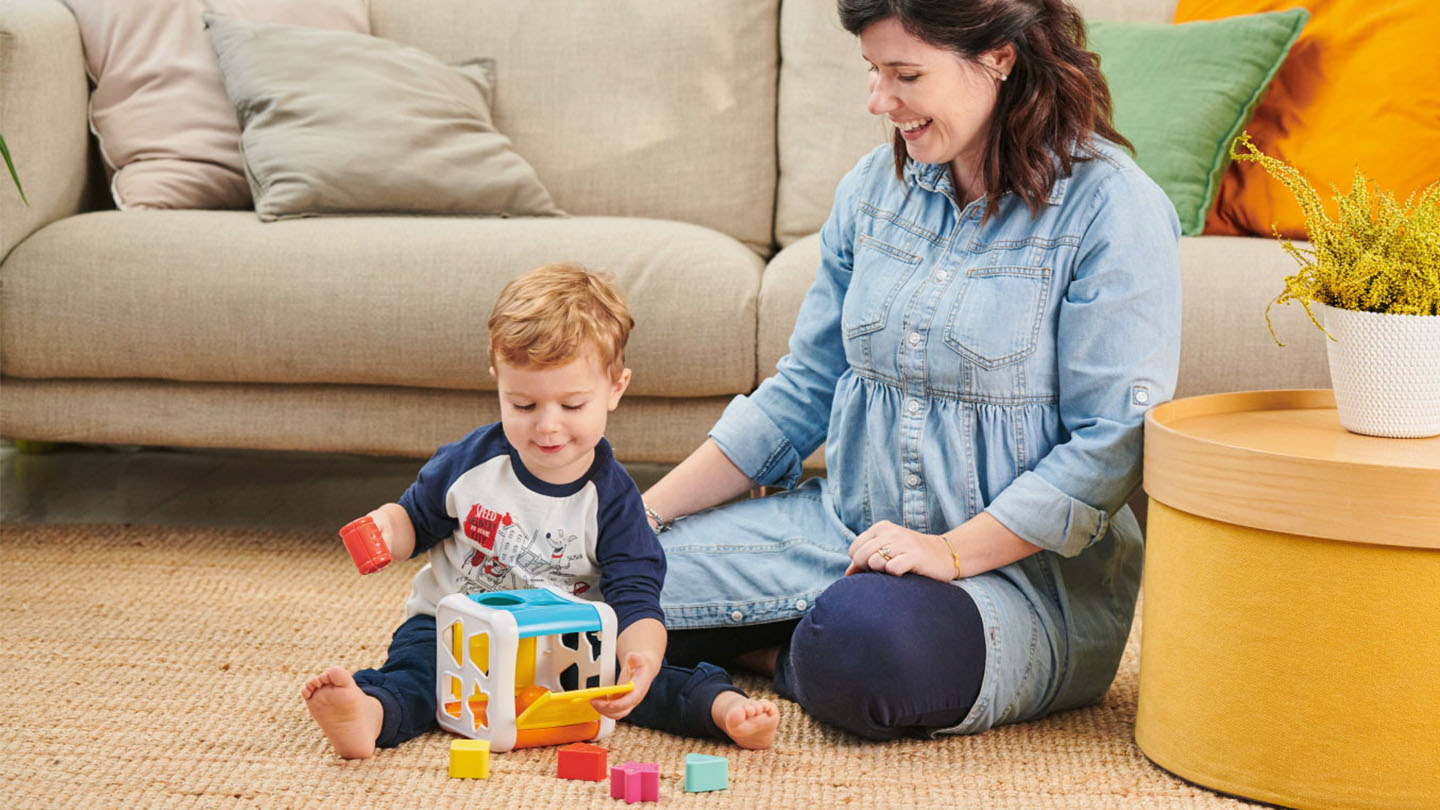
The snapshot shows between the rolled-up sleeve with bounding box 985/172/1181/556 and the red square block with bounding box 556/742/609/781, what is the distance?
465mm

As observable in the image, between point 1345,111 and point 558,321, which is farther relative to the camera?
point 1345,111

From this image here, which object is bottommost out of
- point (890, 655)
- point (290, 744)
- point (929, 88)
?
point (290, 744)

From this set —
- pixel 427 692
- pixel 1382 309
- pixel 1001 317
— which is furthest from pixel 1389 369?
pixel 427 692

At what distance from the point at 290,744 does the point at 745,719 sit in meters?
0.45

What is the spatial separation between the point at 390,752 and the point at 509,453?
321 millimetres

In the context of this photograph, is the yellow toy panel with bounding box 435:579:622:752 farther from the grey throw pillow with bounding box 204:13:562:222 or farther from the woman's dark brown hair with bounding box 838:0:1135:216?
the grey throw pillow with bounding box 204:13:562:222

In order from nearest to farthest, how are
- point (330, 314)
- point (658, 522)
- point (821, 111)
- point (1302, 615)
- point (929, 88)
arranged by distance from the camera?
point (1302, 615) < point (929, 88) < point (658, 522) < point (330, 314) < point (821, 111)

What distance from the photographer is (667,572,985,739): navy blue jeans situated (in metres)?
1.48

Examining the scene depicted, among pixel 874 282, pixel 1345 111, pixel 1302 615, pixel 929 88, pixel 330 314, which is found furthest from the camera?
pixel 1345 111

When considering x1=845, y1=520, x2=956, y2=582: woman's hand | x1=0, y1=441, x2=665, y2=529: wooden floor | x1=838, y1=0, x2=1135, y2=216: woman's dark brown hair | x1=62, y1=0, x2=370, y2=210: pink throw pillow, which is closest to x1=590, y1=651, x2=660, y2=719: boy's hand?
x1=845, y1=520, x2=956, y2=582: woman's hand

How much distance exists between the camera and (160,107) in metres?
2.54

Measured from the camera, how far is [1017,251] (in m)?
1.56

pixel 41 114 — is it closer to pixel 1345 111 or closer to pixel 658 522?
pixel 658 522

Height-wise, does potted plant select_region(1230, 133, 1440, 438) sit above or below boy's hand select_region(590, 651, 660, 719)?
above
